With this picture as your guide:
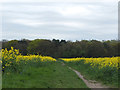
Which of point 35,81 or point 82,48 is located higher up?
point 82,48

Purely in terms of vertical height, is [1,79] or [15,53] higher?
[15,53]

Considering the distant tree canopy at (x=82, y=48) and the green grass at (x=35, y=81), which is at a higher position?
the distant tree canopy at (x=82, y=48)

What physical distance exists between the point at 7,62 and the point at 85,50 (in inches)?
1361

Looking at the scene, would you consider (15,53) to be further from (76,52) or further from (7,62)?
(76,52)

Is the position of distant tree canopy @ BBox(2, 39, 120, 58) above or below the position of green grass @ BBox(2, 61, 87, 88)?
above

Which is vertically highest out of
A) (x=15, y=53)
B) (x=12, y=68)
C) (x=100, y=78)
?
(x=15, y=53)

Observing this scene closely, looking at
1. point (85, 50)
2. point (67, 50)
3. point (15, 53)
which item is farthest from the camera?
point (67, 50)

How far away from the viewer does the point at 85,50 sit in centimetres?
4588

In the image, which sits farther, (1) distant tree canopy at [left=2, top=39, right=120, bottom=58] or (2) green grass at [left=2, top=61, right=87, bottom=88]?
(1) distant tree canopy at [left=2, top=39, right=120, bottom=58]

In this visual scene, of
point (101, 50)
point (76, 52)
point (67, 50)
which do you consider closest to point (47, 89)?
point (101, 50)

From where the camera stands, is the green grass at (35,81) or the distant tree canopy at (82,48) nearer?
the green grass at (35,81)

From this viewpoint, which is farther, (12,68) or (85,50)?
(85,50)

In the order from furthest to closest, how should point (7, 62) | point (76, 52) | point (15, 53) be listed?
point (76, 52) < point (15, 53) < point (7, 62)

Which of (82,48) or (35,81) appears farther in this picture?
(82,48)
